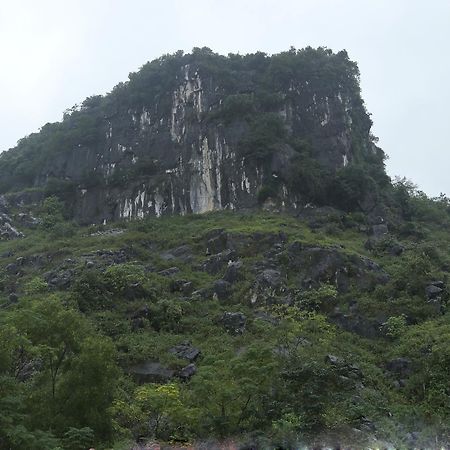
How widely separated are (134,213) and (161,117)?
11.1 meters

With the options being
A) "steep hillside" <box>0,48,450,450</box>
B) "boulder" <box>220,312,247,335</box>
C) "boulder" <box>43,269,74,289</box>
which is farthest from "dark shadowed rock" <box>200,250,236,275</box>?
"boulder" <box>43,269,74,289</box>

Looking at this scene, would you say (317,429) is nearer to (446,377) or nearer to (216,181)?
(446,377)

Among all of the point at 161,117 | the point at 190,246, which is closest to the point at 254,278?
the point at 190,246

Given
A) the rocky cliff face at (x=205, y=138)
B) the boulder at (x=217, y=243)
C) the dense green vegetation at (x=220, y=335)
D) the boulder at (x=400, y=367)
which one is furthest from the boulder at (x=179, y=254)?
the boulder at (x=400, y=367)

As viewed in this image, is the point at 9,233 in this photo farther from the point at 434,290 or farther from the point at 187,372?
the point at 434,290

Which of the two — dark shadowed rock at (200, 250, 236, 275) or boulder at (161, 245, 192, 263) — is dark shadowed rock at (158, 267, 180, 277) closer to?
dark shadowed rock at (200, 250, 236, 275)

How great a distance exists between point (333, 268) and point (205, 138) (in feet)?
71.6

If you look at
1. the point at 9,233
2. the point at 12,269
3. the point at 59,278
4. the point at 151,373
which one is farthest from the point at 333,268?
the point at 9,233

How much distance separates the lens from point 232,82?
5700 cm

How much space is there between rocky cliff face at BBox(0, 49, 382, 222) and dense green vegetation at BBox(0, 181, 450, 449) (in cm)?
356

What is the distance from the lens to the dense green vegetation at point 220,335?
1597cm

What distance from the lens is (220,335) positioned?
95.8ft

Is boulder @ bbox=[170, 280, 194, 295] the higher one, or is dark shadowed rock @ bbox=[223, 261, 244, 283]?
dark shadowed rock @ bbox=[223, 261, 244, 283]

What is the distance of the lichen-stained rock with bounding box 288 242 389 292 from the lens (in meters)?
33.9
